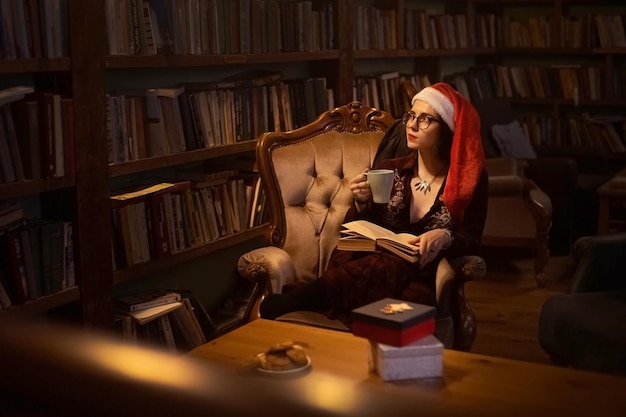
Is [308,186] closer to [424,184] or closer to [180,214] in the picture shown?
[424,184]

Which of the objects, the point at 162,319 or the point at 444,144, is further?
the point at 162,319

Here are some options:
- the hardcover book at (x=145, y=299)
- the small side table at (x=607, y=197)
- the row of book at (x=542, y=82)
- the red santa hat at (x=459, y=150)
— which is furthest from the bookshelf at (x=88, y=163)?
the row of book at (x=542, y=82)

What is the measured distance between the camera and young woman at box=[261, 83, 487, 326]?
9.28 ft

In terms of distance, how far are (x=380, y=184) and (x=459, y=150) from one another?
0.35 metres

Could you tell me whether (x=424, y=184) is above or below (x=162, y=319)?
above

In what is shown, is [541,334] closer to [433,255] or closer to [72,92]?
[433,255]

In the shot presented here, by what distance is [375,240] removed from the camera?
111 inches

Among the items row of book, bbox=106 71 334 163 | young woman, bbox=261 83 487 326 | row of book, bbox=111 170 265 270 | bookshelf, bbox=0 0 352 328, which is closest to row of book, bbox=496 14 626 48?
row of book, bbox=106 71 334 163

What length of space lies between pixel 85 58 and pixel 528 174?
307 centimetres

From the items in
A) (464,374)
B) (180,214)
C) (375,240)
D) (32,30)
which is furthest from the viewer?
(180,214)

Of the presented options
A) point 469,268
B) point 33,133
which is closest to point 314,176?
point 469,268

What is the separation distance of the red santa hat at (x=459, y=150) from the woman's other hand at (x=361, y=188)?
0.84ft

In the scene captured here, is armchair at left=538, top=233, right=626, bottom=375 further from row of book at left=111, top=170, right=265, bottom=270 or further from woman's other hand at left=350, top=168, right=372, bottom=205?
row of book at left=111, top=170, right=265, bottom=270

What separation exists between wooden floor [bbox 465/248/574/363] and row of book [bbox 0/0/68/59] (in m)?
2.13
